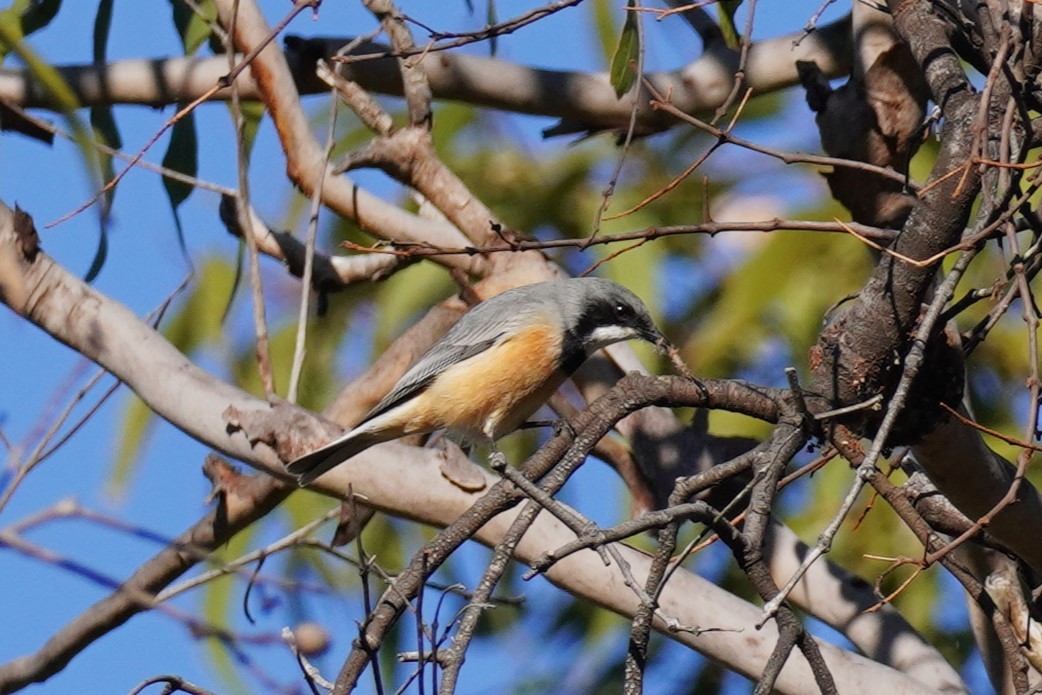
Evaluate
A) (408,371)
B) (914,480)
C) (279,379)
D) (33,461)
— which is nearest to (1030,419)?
(914,480)

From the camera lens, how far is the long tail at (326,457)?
2734 millimetres

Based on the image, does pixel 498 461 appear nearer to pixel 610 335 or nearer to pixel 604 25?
pixel 610 335

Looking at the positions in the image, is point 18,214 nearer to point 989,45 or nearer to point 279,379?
point 279,379

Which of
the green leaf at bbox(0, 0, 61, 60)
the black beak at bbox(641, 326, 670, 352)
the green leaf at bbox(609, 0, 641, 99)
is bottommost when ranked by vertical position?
the black beak at bbox(641, 326, 670, 352)

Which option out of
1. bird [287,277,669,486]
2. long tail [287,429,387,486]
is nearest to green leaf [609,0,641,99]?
bird [287,277,669,486]

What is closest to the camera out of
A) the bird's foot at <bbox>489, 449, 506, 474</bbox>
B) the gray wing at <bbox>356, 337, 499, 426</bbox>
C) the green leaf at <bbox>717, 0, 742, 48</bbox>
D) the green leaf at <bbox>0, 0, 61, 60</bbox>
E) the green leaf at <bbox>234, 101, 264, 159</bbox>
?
the bird's foot at <bbox>489, 449, 506, 474</bbox>

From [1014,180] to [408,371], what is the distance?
168 centimetres

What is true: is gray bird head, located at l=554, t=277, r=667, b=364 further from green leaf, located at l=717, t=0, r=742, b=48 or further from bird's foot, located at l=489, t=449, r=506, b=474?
bird's foot, located at l=489, t=449, r=506, b=474

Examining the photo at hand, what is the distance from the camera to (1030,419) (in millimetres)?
1734

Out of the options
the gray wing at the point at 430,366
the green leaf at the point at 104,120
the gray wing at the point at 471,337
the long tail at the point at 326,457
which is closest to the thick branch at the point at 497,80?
the green leaf at the point at 104,120

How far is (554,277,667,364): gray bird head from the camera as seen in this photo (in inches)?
126

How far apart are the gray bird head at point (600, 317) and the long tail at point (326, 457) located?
605 millimetres

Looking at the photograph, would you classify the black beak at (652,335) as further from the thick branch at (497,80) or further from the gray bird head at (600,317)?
the thick branch at (497,80)

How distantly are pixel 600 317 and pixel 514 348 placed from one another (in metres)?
0.22
